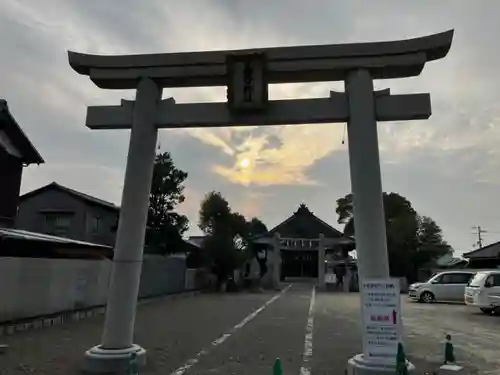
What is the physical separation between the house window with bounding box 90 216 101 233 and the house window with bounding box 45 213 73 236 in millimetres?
1319

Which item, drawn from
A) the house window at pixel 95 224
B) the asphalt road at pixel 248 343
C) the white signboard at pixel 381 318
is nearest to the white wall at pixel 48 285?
the asphalt road at pixel 248 343

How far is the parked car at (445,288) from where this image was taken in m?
25.5

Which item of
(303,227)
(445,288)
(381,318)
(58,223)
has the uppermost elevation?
(303,227)

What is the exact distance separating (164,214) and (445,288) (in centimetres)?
1624

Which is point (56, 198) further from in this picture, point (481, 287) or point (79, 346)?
point (481, 287)

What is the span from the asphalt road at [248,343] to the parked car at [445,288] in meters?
7.71

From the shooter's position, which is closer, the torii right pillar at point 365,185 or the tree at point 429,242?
the torii right pillar at point 365,185

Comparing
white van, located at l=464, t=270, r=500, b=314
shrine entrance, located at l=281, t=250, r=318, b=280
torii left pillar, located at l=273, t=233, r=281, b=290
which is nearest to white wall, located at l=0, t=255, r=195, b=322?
white van, located at l=464, t=270, r=500, b=314

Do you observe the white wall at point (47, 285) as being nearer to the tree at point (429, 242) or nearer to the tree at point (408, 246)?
the tree at point (408, 246)

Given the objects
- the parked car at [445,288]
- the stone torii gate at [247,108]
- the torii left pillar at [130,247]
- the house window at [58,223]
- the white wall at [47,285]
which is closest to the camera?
the torii left pillar at [130,247]

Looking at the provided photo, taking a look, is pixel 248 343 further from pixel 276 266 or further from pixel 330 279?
pixel 330 279

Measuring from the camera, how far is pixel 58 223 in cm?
3064

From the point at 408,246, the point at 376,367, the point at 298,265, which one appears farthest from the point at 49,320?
the point at 298,265

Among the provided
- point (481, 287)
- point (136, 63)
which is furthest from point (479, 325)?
point (136, 63)
